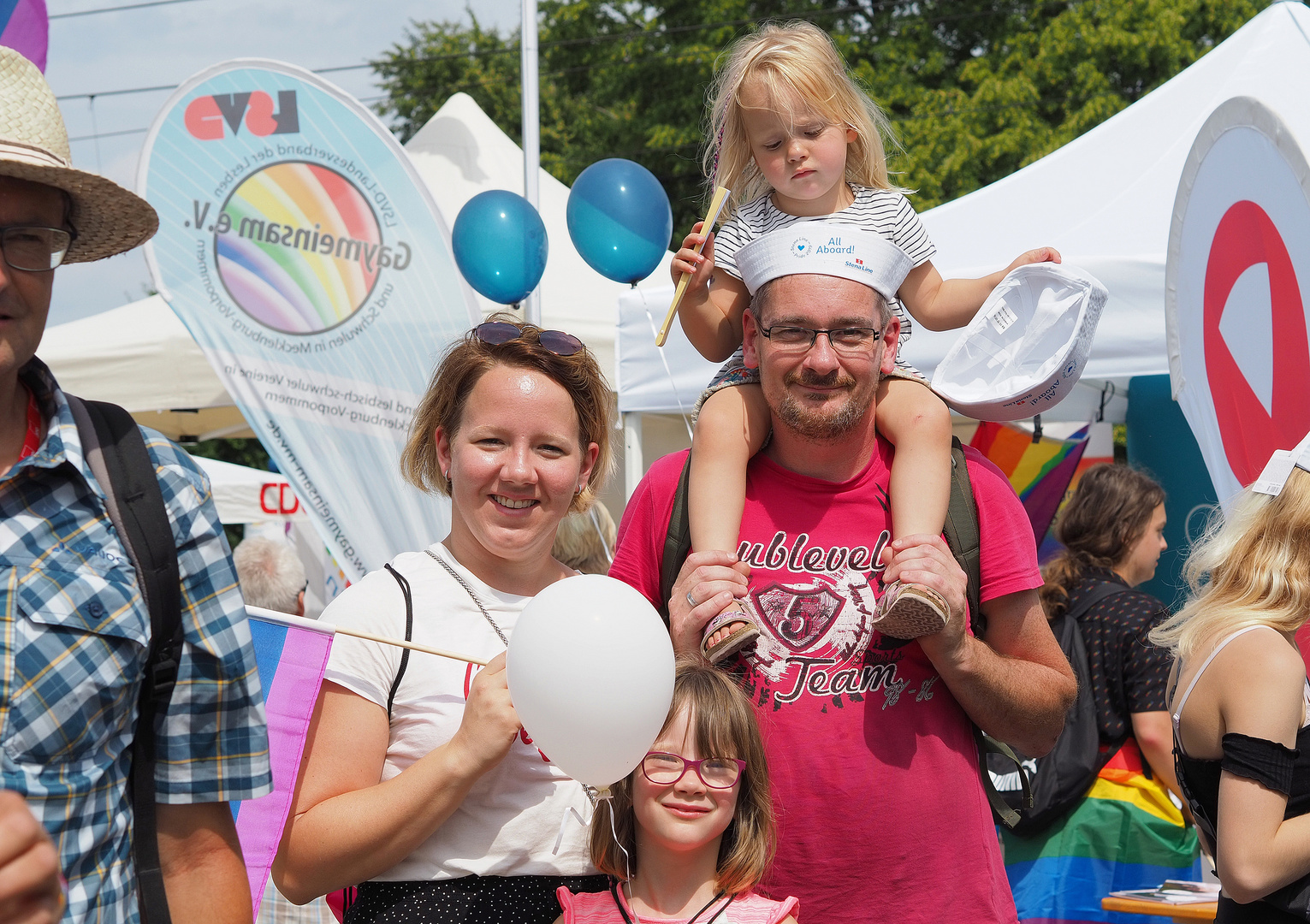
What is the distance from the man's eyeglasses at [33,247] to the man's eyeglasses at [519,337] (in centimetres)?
82

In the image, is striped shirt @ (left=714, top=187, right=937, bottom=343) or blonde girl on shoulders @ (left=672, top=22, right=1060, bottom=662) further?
striped shirt @ (left=714, top=187, right=937, bottom=343)

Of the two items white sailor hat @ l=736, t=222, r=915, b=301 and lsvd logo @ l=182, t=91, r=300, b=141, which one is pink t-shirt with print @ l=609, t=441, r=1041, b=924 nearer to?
white sailor hat @ l=736, t=222, r=915, b=301

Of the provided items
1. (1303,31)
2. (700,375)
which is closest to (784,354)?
(700,375)

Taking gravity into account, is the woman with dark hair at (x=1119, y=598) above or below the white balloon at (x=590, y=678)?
below

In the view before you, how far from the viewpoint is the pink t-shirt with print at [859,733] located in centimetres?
211

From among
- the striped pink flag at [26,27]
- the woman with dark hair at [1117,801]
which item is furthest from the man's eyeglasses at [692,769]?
the striped pink flag at [26,27]

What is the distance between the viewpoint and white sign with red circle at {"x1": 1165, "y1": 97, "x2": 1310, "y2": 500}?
113 inches

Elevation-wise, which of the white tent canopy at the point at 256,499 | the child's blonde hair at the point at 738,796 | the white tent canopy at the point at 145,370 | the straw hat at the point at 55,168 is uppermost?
the straw hat at the point at 55,168

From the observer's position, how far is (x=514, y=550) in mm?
2156

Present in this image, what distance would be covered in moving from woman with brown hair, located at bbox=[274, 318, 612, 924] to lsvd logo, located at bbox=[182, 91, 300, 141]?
3375mm

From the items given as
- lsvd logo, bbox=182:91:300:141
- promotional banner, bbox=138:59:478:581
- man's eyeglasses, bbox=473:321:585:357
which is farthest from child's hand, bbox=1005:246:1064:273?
lsvd logo, bbox=182:91:300:141

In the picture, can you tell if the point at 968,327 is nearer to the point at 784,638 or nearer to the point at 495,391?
the point at 784,638

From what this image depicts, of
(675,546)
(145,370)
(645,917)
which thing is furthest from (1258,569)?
(145,370)

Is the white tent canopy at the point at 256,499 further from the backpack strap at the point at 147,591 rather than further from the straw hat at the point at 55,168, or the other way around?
the backpack strap at the point at 147,591
